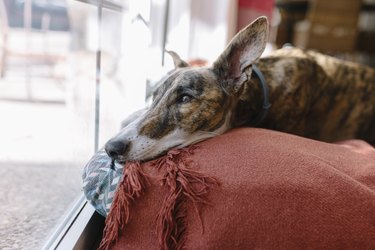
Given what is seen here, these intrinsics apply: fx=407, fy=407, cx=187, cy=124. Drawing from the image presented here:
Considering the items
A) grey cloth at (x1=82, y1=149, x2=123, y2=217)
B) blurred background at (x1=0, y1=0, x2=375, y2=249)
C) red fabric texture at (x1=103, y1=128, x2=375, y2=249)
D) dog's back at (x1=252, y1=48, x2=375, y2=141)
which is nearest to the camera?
red fabric texture at (x1=103, y1=128, x2=375, y2=249)

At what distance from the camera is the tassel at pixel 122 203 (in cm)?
100

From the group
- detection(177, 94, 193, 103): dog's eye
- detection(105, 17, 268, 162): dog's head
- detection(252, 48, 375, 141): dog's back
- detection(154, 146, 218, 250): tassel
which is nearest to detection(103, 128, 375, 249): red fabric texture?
detection(154, 146, 218, 250): tassel

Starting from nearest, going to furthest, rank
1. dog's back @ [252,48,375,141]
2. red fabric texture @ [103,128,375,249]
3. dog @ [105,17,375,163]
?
red fabric texture @ [103,128,375,249]
dog @ [105,17,375,163]
dog's back @ [252,48,375,141]

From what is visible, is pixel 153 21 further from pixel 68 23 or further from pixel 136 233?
pixel 136 233

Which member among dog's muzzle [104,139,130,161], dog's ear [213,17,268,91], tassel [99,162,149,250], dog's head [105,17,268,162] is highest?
dog's ear [213,17,268,91]

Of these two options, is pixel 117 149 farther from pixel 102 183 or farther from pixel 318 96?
pixel 318 96

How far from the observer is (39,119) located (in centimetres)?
176

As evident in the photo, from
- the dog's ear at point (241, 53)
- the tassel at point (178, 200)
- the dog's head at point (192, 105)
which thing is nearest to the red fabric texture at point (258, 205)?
Result: the tassel at point (178, 200)

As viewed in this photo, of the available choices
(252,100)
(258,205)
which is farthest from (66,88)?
(258,205)

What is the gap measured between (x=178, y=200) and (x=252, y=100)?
0.72 metres

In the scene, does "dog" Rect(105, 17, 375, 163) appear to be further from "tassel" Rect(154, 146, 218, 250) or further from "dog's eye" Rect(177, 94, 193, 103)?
"tassel" Rect(154, 146, 218, 250)

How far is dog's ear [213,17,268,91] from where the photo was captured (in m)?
1.27

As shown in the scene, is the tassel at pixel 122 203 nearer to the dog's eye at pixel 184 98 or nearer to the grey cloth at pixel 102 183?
the grey cloth at pixel 102 183

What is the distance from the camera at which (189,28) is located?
7.95ft
